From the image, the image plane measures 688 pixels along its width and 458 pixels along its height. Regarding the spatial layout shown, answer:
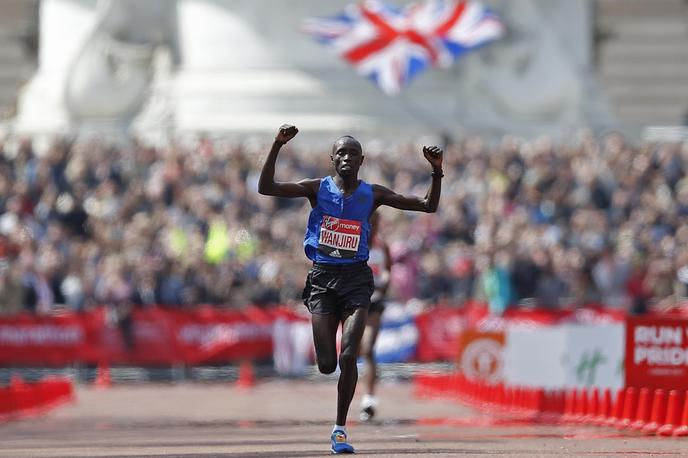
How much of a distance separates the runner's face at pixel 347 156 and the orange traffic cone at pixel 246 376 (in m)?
15.1

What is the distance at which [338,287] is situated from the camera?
1459 centimetres

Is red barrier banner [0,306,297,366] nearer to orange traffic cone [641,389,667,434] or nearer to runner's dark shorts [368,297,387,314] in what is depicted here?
runner's dark shorts [368,297,387,314]

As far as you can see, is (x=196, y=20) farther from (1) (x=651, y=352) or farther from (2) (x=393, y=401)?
(1) (x=651, y=352)

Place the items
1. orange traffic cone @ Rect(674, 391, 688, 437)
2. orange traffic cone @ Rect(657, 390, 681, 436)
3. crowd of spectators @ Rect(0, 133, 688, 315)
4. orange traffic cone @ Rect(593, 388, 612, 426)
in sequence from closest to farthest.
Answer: orange traffic cone @ Rect(674, 391, 688, 437) → orange traffic cone @ Rect(657, 390, 681, 436) → orange traffic cone @ Rect(593, 388, 612, 426) → crowd of spectators @ Rect(0, 133, 688, 315)

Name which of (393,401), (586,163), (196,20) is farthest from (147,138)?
(393,401)

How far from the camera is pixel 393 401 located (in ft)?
80.4

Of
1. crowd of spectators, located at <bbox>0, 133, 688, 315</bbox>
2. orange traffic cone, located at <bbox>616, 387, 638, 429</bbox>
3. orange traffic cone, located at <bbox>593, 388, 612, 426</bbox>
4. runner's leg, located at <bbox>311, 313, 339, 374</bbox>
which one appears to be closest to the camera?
runner's leg, located at <bbox>311, 313, 339, 374</bbox>

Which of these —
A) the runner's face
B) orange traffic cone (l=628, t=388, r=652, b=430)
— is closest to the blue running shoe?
the runner's face

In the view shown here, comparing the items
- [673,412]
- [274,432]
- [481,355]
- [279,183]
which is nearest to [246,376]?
[481,355]

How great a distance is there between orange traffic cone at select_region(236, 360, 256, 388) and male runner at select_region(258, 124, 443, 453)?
14659 mm

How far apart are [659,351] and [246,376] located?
508 inches

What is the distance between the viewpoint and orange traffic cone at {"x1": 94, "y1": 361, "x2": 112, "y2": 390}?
29.5m

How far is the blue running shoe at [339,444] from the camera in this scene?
14.1 meters

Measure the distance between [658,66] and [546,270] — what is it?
95.3 ft
